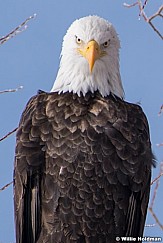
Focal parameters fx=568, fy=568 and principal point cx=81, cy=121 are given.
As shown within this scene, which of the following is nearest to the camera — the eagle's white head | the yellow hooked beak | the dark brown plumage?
the dark brown plumage

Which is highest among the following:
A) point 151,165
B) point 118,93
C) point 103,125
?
point 118,93

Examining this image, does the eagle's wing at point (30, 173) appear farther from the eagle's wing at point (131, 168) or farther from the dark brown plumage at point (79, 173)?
the eagle's wing at point (131, 168)

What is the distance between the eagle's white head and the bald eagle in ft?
0.14

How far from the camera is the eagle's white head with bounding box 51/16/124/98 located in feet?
13.8

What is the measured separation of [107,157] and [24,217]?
2.45ft

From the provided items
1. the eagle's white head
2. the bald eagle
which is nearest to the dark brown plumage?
the bald eagle

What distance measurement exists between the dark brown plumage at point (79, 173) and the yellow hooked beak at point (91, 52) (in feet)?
1.13

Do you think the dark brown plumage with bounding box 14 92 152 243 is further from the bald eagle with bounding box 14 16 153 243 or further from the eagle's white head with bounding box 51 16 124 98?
the eagle's white head with bounding box 51 16 124 98

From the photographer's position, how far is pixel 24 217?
4.04 meters

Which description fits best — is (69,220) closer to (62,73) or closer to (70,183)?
(70,183)

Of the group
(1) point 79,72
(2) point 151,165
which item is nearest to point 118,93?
(1) point 79,72

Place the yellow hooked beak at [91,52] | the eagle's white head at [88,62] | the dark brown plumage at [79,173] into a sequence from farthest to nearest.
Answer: the eagle's white head at [88,62] < the yellow hooked beak at [91,52] < the dark brown plumage at [79,173]

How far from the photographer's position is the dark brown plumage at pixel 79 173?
386cm

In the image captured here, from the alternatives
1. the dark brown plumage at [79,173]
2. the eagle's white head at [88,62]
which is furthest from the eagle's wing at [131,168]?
the eagle's white head at [88,62]
